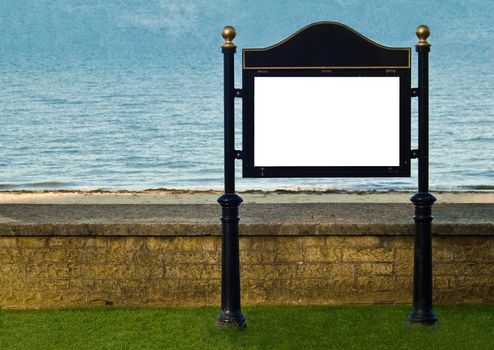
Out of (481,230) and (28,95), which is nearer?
(481,230)

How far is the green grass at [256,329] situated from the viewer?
700 centimetres

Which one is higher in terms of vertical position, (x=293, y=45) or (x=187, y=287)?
(x=293, y=45)

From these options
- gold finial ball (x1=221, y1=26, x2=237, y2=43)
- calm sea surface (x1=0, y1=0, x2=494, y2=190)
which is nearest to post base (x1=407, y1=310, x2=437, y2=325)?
gold finial ball (x1=221, y1=26, x2=237, y2=43)

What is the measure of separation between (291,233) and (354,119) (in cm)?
100

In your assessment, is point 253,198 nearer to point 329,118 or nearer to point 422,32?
point 329,118

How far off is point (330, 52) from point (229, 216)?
1.24 metres

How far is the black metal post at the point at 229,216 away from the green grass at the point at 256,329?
0.14 m

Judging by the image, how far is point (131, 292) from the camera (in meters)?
8.03

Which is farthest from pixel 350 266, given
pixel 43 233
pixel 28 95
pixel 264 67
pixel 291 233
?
pixel 28 95

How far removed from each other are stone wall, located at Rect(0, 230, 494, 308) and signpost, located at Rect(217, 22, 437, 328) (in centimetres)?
66

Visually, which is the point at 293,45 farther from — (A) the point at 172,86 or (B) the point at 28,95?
(A) the point at 172,86

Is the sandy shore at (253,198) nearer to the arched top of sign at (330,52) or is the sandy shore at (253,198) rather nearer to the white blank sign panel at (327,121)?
the white blank sign panel at (327,121)

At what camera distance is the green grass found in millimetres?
7000

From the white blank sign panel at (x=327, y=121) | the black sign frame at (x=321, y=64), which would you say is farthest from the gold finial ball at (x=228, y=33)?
the white blank sign panel at (x=327, y=121)
